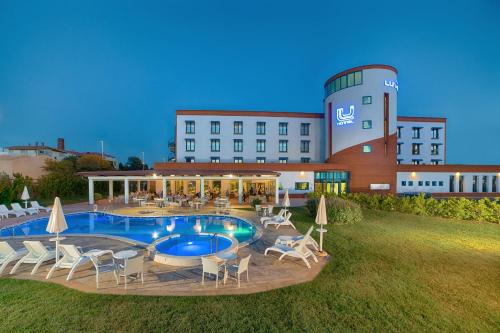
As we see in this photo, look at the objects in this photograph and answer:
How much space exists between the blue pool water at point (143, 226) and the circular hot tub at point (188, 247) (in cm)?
114

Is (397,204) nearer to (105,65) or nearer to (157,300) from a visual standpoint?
(157,300)

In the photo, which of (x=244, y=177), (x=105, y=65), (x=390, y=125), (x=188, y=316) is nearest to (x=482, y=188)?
(x=390, y=125)

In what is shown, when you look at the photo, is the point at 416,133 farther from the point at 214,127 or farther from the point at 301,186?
the point at 214,127

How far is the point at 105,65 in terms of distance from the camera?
101 m

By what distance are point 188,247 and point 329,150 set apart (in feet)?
75.6

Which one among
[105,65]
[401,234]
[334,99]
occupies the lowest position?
[401,234]

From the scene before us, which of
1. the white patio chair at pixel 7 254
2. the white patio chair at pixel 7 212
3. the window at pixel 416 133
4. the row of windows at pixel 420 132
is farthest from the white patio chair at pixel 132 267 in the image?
the window at pixel 416 133

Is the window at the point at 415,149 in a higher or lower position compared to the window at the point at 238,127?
lower

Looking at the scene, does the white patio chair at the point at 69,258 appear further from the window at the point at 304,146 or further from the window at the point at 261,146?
the window at the point at 304,146

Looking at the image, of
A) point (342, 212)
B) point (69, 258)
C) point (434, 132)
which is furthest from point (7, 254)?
point (434, 132)

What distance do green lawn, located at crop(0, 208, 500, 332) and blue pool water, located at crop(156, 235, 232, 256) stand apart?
10.8 ft

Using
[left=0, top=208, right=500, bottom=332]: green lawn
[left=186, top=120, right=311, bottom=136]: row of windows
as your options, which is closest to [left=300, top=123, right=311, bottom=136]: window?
[left=186, top=120, right=311, bottom=136]: row of windows

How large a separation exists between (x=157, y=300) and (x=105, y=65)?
126 meters

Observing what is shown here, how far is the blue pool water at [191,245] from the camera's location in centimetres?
795
